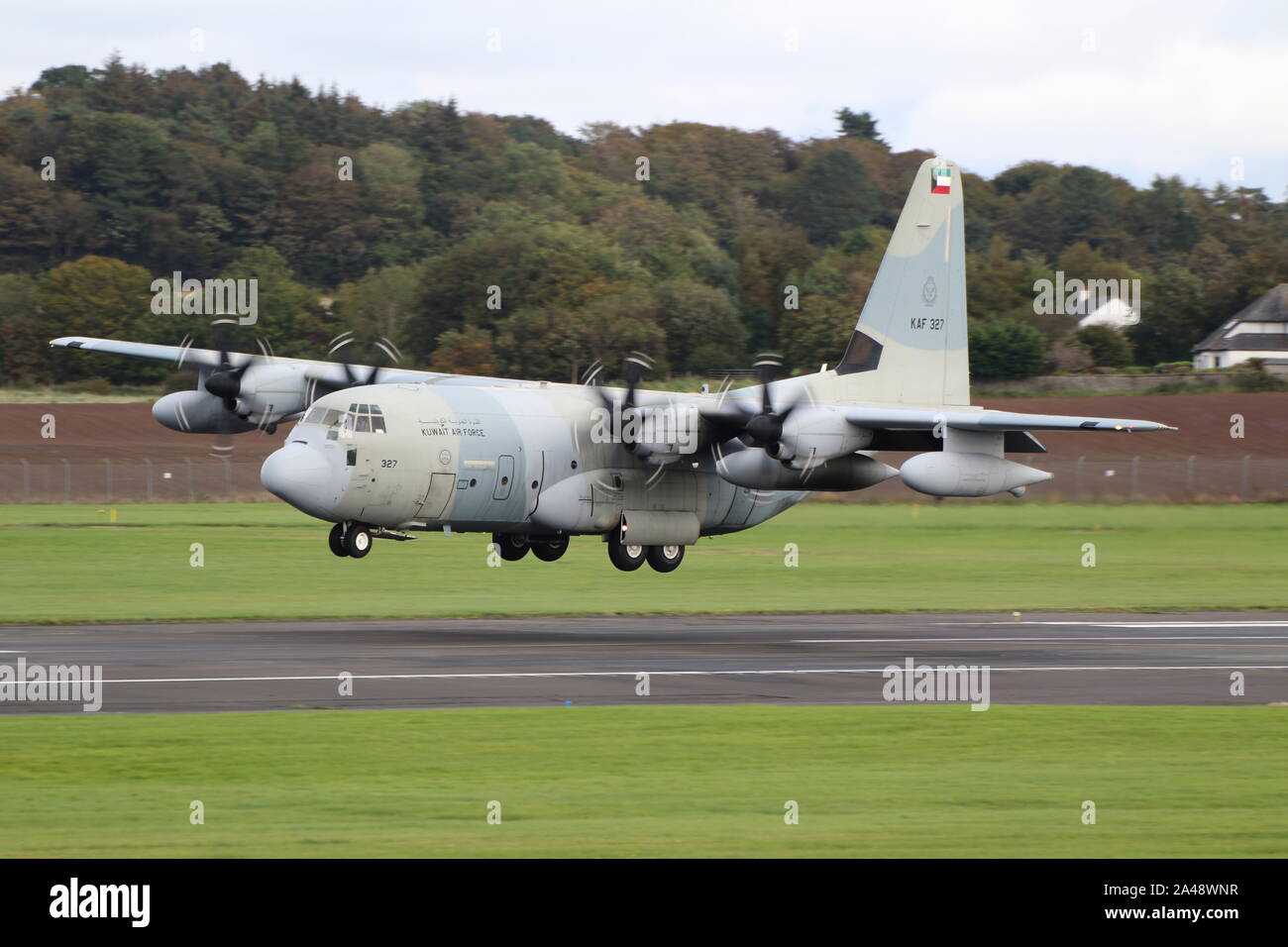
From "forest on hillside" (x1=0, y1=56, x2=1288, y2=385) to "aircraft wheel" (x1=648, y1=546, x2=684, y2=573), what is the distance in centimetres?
3407

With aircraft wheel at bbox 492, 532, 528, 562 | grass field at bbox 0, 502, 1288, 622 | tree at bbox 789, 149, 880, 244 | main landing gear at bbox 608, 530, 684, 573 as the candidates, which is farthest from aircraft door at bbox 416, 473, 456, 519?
tree at bbox 789, 149, 880, 244

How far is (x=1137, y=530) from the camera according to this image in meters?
58.7

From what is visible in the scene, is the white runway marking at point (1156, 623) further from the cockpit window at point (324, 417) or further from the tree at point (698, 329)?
the tree at point (698, 329)

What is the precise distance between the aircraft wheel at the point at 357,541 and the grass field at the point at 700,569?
3.12 m

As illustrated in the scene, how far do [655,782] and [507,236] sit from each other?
2920 inches

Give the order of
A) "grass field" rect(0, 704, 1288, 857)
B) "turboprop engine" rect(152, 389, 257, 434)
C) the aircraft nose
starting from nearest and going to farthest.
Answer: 1. "grass field" rect(0, 704, 1288, 857)
2. the aircraft nose
3. "turboprop engine" rect(152, 389, 257, 434)

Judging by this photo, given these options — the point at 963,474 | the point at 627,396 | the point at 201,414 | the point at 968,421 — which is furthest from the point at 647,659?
the point at 201,414

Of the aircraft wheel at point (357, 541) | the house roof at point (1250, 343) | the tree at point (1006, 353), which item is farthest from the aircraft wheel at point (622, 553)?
the house roof at point (1250, 343)

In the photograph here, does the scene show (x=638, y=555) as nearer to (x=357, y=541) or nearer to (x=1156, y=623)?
(x=357, y=541)

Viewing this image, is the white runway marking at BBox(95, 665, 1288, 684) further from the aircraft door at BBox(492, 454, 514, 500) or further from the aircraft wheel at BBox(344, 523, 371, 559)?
the aircraft door at BBox(492, 454, 514, 500)

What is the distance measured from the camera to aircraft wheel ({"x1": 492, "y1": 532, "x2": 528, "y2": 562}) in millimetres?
38781

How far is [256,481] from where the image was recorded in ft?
245
